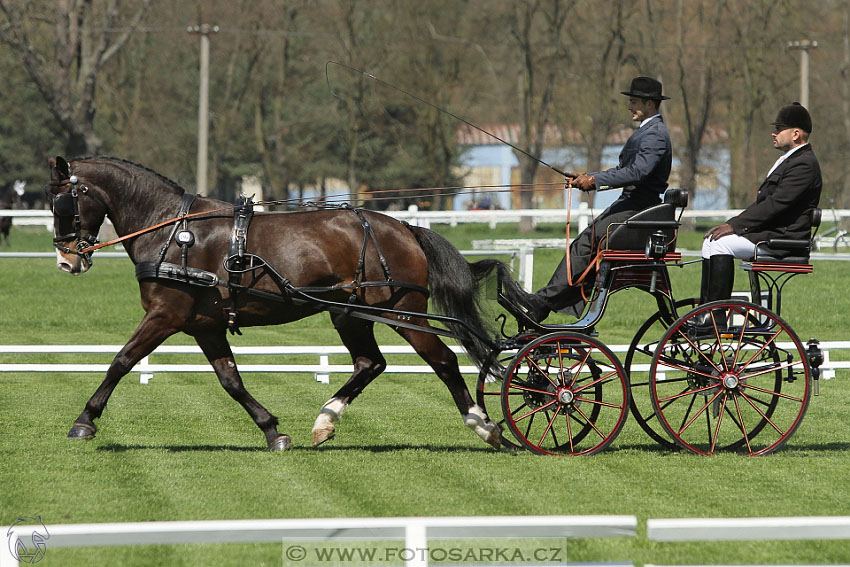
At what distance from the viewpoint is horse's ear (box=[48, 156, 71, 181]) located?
22.1 ft

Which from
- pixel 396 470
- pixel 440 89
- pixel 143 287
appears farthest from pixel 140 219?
pixel 440 89

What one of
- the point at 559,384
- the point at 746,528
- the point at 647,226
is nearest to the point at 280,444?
the point at 559,384

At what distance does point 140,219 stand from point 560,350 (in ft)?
8.88

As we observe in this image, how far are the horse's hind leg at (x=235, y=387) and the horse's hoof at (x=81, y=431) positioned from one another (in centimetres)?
82

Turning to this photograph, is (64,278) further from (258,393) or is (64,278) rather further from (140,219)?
(140,219)

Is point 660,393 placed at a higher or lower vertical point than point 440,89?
lower

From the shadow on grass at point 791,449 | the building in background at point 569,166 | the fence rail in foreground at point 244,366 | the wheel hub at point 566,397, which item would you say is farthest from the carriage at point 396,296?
the building in background at point 569,166

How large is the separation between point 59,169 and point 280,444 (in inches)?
85.2

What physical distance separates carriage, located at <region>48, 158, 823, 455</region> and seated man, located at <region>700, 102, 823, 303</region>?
0.12 meters

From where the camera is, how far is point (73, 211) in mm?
6812

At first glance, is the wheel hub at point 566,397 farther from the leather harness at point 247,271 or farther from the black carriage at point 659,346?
the leather harness at point 247,271

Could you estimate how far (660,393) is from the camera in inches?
372

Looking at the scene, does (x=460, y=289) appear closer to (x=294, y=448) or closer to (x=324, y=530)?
(x=294, y=448)

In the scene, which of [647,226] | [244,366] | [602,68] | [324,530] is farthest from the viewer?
[602,68]
